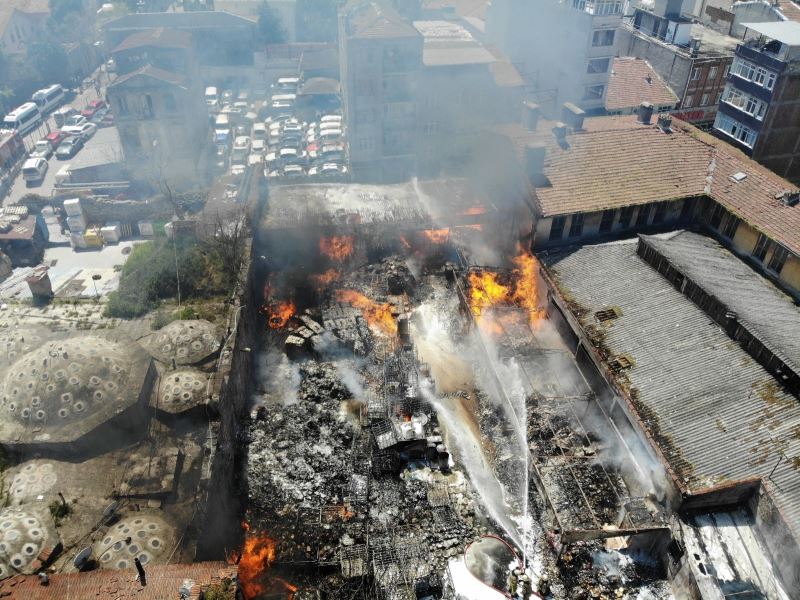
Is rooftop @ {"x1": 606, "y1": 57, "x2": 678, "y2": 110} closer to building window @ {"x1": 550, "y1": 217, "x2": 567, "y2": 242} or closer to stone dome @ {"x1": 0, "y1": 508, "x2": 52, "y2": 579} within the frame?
building window @ {"x1": 550, "y1": 217, "x2": 567, "y2": 242}

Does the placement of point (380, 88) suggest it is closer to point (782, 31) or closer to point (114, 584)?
point (782, 31)

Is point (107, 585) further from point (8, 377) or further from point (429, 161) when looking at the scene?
point (429, 161)

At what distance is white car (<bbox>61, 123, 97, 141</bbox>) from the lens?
61781 millimetres

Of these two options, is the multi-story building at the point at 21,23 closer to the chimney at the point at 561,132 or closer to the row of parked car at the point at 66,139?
the row of parked car at the point at 66,139

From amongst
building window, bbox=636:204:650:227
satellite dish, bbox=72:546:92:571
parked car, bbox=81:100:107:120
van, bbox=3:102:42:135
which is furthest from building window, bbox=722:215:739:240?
parked car, bbox=81:100:107:120

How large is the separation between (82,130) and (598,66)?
A: 56244 millimetres

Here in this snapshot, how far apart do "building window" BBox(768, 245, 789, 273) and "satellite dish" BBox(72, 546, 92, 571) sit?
35641 mm

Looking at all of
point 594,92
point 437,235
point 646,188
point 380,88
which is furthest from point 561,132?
point 380,88

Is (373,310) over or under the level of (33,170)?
under

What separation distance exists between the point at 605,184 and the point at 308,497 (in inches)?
997

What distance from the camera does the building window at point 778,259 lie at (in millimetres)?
29484

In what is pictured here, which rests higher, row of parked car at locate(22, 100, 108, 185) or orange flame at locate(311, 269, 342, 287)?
row of parked car at locate(22, 100, 108, 185)

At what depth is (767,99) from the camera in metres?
41.8

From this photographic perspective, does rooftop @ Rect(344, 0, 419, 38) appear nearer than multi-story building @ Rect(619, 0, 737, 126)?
Yes
